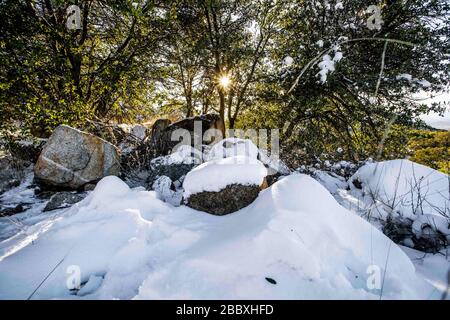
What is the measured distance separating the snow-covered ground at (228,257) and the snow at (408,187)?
0.94 metres

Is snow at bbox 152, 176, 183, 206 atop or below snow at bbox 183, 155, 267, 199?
below

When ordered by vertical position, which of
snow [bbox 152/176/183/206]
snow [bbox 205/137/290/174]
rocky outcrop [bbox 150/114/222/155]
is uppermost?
rocky outcrop [bbox 150/114/222/155]

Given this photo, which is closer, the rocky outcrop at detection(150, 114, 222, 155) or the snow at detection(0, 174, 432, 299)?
the snow at detection(0, 174, 432, 299)

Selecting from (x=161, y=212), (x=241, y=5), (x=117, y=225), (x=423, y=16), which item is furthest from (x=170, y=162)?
(x=423, y=16)

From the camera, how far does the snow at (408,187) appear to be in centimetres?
301

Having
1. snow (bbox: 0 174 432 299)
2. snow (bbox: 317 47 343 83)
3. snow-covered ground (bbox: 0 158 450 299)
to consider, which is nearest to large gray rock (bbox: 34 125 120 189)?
snow-covered ground (bbox: 0 158 450 299)

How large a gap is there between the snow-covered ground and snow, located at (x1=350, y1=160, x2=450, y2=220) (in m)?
0.94

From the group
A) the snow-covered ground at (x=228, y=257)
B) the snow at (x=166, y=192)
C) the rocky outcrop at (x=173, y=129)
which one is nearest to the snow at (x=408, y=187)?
the snow-covered ground at (x=228, y=257)

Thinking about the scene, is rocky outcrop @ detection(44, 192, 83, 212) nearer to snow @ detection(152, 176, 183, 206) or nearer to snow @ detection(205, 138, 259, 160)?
snow @ detection(152, 176, 183, 206)

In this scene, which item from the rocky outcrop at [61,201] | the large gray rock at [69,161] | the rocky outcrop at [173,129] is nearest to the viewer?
the rocky outcrop at [61,201]

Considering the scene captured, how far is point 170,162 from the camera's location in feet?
16.5

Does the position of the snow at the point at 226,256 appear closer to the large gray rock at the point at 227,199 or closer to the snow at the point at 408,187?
the large gray rock at the point at 227,199

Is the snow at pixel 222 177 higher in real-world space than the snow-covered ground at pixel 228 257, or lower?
higher

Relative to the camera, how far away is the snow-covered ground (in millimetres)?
1622
